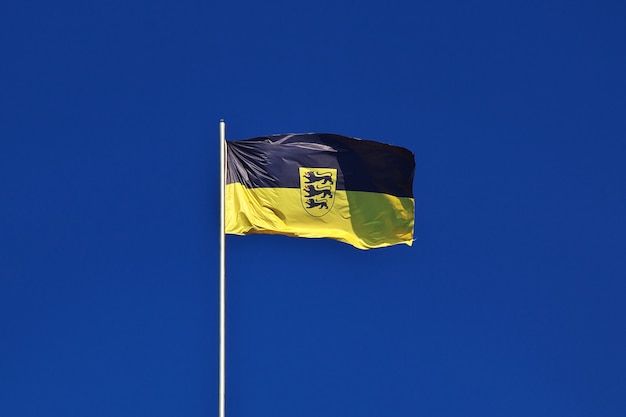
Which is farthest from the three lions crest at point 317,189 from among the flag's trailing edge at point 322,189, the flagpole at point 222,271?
the flagpole at point 222,271

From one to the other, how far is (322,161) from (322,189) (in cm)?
30

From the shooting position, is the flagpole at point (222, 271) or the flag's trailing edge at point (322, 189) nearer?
the flagpole at point (222, 271)

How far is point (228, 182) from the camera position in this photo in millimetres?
8672

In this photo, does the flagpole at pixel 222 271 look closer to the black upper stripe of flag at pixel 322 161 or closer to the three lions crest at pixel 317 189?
the black upper stripe of flag at pixel 322 161

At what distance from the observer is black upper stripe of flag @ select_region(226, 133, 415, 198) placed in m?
8.73

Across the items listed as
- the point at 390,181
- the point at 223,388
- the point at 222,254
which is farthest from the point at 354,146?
the point at 223,388

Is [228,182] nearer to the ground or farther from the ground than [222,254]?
farther from the ground

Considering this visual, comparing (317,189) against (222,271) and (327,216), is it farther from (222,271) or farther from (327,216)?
(222,271)

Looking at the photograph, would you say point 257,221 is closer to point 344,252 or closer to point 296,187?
point 296,187

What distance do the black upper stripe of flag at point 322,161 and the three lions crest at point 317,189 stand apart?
56mm

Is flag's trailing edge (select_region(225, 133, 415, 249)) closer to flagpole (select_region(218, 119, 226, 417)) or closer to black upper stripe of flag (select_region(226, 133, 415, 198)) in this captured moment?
black upper stripe of flag (select_region(226, 133, 415, 198))

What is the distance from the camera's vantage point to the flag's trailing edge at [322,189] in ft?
28.5

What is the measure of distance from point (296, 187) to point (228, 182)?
72cm

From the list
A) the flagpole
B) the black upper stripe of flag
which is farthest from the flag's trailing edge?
the flagpole
